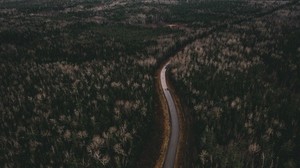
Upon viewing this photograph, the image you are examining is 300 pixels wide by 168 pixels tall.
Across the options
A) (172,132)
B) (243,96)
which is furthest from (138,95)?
(243,96)

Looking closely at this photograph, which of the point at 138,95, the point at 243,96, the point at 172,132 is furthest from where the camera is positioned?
the point at 138,95

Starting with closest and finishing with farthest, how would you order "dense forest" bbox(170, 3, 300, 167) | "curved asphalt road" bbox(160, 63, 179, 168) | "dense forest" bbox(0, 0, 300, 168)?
"curved asphalt road" bbox(160, 63, 179, 168) < "dense forest" bbox(170, 3, 300, 167) < "dense forest" bbox(0, 0, 300, 168)

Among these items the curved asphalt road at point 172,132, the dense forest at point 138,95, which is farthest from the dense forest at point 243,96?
the curved asphalt road at point 172,132

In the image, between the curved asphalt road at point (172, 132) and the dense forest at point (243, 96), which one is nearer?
the curved asphalt road at point (172, 132)

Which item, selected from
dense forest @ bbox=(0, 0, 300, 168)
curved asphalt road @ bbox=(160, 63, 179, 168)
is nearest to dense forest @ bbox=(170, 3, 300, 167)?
dense forest @ bbox=(0, 0, 300, 168)

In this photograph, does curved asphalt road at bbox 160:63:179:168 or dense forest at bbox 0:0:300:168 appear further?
dense forest at bbox 0:0:300:168

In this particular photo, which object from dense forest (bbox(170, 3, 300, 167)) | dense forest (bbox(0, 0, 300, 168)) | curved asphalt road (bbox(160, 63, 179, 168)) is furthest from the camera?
dense forest (bbox(0, 0, 300, 168))

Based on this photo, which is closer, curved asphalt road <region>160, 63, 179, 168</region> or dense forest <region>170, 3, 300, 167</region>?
curved asphalt road <region>160, 63, 179, 168</region>

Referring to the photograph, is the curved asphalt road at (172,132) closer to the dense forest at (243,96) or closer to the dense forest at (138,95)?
the dense forest at (138,95)

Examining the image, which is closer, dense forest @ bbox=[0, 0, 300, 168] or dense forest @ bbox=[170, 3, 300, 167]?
dense forest @ bbox=[170, 3, 300, 167]

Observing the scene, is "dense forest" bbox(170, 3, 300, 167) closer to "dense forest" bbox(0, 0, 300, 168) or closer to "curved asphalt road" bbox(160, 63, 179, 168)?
"dense forest" bbox(0, 0, 300, 168)

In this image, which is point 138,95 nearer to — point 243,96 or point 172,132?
A: point 172,132
